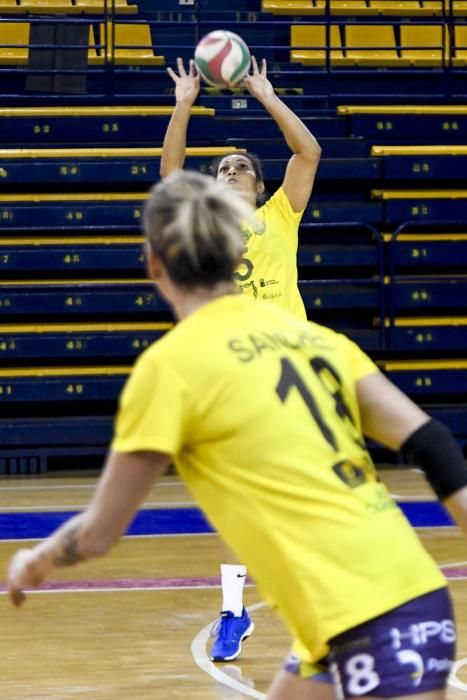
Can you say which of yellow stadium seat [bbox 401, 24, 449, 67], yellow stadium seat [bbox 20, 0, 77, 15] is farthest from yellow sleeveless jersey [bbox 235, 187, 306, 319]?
yellow stadium seat [bbox 401, 24, 449, 67]

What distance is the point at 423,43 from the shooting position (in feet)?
45.9

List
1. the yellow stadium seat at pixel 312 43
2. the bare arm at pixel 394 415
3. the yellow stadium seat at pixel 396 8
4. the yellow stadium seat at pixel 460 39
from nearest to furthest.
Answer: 1. the bare arm at pixel 394 415
2. the yellow stadium seat at pixel 312 43
3. the yellow stadium seat at pixel 396 8
4. the yellow stadium seat at pixel 460 39

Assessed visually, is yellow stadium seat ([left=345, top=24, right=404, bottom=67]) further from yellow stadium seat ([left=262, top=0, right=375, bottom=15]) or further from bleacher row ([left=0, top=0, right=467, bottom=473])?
bleacher row ([left=0, top=0, right=467, bottom=473])

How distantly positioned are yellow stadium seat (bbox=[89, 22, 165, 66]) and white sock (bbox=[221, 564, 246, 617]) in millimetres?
8067

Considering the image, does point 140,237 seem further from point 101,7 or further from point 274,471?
point 274,471

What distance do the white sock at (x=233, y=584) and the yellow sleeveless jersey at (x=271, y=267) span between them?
1.08 m

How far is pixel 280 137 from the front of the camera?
40.9 ft

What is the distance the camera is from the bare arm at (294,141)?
5367 millimetres

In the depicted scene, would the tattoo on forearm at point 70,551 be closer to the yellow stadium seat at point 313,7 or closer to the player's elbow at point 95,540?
the player's elbow at point 95,540

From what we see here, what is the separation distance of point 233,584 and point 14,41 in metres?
8.97

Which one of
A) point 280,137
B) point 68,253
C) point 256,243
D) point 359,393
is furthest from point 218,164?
A: point 280,137

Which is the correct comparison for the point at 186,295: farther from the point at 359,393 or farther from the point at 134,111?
the point at 134,111

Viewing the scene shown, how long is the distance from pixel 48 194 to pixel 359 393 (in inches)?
379

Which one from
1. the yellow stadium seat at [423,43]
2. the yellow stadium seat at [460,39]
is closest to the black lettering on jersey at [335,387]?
the yellow stadium seat at [423,43]
